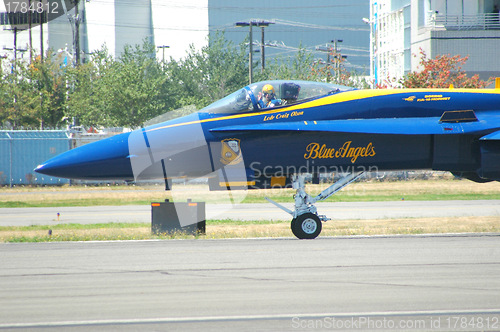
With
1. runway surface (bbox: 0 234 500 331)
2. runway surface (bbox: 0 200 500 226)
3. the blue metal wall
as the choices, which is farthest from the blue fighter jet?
the blue metal wall

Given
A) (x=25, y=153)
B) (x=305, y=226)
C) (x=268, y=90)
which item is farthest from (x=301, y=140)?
(x=25, y=153)

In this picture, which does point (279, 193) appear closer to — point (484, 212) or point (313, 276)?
point (484, 212)

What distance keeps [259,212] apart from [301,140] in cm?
895

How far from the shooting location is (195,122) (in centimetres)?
1305

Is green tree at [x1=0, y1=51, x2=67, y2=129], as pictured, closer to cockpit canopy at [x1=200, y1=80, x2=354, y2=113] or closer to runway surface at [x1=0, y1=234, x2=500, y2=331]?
runway surface at [x1=0, y1=234, x2=500, y2=331]

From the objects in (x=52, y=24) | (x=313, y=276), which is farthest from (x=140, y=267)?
(x=52, y=24)

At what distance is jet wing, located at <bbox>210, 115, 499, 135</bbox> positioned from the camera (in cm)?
1289

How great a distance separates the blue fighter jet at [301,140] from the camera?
12883 millimetres

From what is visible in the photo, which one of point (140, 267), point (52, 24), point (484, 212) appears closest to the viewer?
point (140, 267)

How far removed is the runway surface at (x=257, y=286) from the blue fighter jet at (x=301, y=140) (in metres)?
1.54

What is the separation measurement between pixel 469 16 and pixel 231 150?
36845mm

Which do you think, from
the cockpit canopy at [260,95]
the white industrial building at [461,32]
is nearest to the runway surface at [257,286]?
the cockpit canopy at [260,95]

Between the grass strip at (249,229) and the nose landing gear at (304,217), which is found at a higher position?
the nose landing gear at (304,217)

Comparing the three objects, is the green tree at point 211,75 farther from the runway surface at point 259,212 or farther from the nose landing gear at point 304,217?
the nose landing gear at point 304,217
